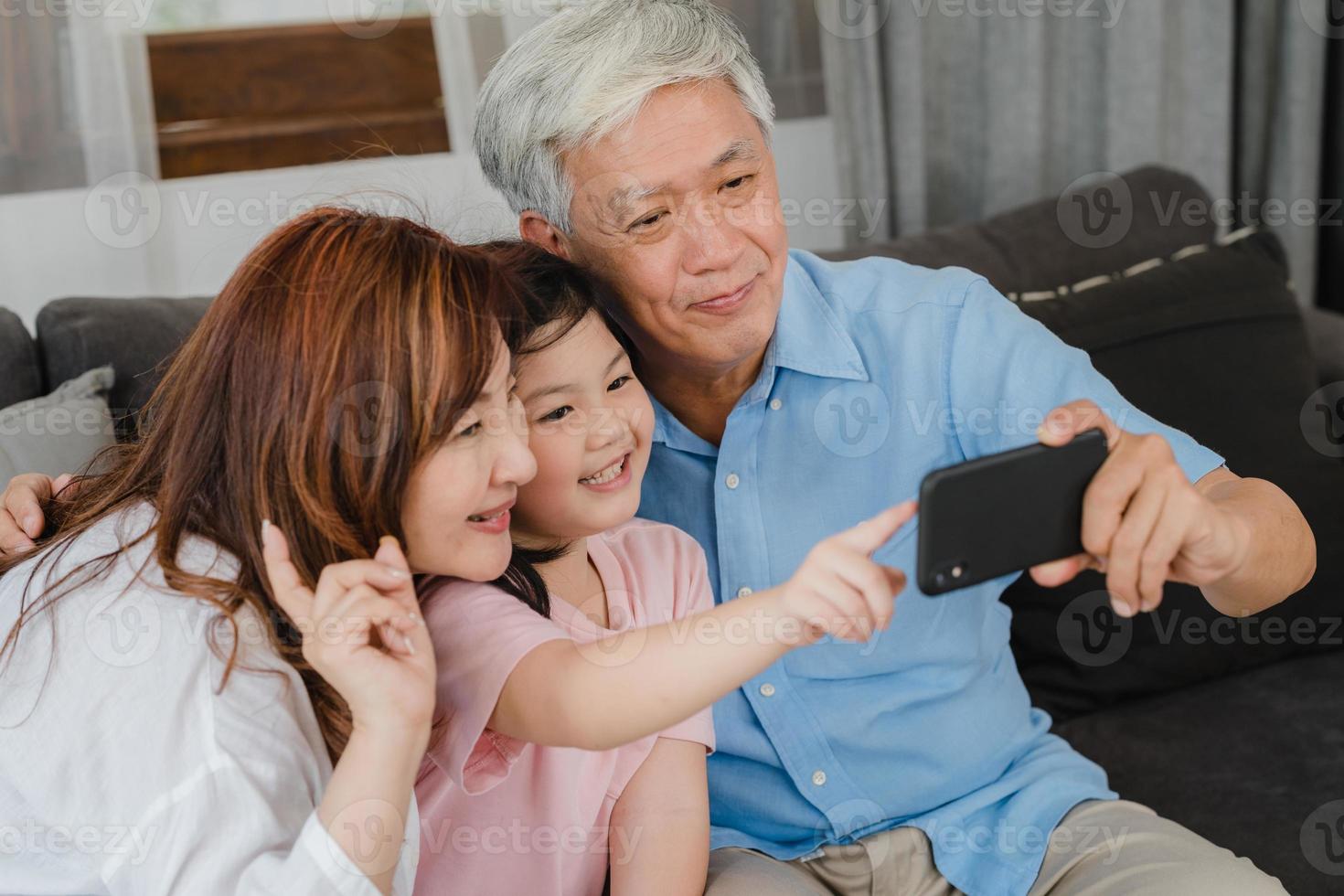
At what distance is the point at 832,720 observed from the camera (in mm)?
1351

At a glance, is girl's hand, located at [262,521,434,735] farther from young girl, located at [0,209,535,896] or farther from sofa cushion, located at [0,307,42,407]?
sofa cushion, located at [0,307,42,407]

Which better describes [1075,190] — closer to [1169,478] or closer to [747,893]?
[1169,478]

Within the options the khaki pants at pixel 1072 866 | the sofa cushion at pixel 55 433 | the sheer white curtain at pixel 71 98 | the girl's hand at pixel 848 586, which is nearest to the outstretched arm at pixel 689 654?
the girl's hand at pixel 848 586

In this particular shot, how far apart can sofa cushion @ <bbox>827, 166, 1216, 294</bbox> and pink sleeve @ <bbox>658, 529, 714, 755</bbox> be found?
2.13ft

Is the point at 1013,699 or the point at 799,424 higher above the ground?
the point at 799,424

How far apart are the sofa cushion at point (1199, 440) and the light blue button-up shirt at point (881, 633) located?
346mm

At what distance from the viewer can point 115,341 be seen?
1.54 metres

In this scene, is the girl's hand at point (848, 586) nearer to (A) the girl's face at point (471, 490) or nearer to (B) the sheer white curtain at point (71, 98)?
(A) the girl's face at point (471, 490)

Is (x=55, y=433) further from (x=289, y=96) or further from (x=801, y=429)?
(x=289, y=96)

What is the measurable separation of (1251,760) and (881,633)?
58 centimetres

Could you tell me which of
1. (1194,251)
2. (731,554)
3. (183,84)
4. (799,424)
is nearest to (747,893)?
(731,554)

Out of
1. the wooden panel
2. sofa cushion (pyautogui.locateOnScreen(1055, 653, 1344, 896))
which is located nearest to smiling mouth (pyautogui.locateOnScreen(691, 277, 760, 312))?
sofa cushion (pyautogui.locateOnScreen(1055, 653, 1344, 896))

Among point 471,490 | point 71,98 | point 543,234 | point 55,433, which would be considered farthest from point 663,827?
point 71,98

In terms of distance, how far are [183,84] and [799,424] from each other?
176 centimetres
